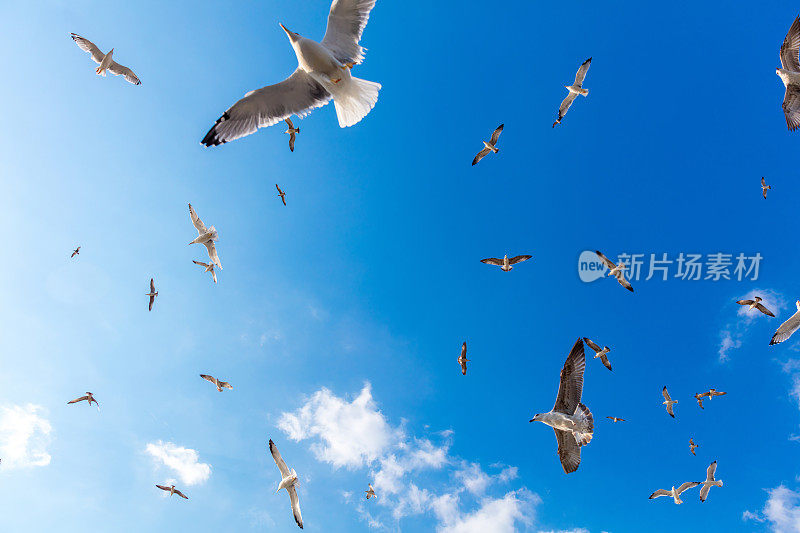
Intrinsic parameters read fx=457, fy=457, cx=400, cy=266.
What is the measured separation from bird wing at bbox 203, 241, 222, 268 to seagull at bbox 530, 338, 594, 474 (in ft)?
37.3

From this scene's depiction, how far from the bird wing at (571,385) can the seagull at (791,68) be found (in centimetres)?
1126

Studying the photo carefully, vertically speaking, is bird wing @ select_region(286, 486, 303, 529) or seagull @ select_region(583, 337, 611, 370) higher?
A: seagull @ select_region(583, 337, 611, 370)

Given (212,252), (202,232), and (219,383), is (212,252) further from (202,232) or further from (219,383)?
(219,383)

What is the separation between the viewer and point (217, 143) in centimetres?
1069

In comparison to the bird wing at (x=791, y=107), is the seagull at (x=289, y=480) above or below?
below

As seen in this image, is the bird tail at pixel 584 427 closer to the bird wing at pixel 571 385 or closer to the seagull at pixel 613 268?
the bird wing at pixel 571 385

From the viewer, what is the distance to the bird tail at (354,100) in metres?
10.9

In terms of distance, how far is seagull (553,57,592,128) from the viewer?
53.1 feet

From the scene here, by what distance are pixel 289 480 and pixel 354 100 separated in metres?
11.1

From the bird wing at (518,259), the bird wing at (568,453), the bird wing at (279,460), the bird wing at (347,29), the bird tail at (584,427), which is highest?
the bird wing at (347,29)

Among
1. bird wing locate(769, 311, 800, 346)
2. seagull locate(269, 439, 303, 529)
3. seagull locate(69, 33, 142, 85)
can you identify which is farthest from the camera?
seagull locate(69, 33, 142, 85)

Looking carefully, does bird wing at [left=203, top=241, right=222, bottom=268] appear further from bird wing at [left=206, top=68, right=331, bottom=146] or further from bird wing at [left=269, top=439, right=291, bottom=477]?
bird wing at [left=269, top=439, right=291, bottom=477]

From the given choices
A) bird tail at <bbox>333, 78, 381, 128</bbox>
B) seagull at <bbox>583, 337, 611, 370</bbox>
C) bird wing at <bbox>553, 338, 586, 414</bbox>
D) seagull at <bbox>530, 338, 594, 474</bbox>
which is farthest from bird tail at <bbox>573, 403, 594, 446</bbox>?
bird tail at <bbox>333, 78, 381, 128</bbox>

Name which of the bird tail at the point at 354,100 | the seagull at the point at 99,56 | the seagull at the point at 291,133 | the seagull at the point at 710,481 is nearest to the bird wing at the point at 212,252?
the seagull at the point at 291,133
